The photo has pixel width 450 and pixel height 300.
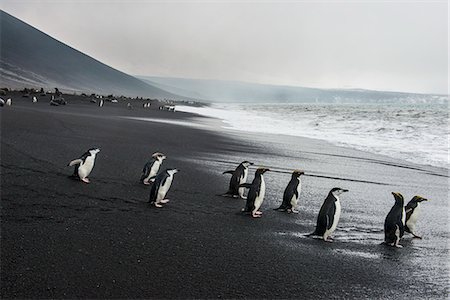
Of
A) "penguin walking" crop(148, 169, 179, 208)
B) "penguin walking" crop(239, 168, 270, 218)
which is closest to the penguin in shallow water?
"penguin walking" crop(239, 168, 270, 218)

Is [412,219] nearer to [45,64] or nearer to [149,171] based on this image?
[149,171]

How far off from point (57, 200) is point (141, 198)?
1.28 meters

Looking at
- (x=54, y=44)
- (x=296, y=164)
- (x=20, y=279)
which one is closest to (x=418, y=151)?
(x=296, y=164)

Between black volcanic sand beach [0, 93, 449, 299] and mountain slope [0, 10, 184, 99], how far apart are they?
85972mm

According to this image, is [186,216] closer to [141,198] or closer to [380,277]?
[141,198]

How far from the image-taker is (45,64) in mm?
135000

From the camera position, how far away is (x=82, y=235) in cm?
482

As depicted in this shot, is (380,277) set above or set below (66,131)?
below

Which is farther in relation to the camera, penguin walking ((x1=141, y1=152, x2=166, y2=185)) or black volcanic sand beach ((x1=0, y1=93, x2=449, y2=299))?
penguin walking ((x1=141, y1=152, x2=166, y2=185))

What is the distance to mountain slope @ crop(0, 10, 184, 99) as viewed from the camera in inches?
4148

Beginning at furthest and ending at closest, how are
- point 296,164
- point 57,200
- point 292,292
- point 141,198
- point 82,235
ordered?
point 296,164, point 141,198, point 57,200, point 82,235, point 292,292

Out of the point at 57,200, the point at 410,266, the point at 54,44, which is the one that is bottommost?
the point at 410,266

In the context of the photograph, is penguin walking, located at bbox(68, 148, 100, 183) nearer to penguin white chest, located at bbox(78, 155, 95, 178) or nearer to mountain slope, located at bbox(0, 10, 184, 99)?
penguin white chest, located at bbox(78, 155, 95, 178)

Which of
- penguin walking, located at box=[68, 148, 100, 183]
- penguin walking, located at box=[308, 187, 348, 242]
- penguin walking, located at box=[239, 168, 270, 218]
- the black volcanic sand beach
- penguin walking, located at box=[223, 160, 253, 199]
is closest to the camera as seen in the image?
the black volcanic sand beach
